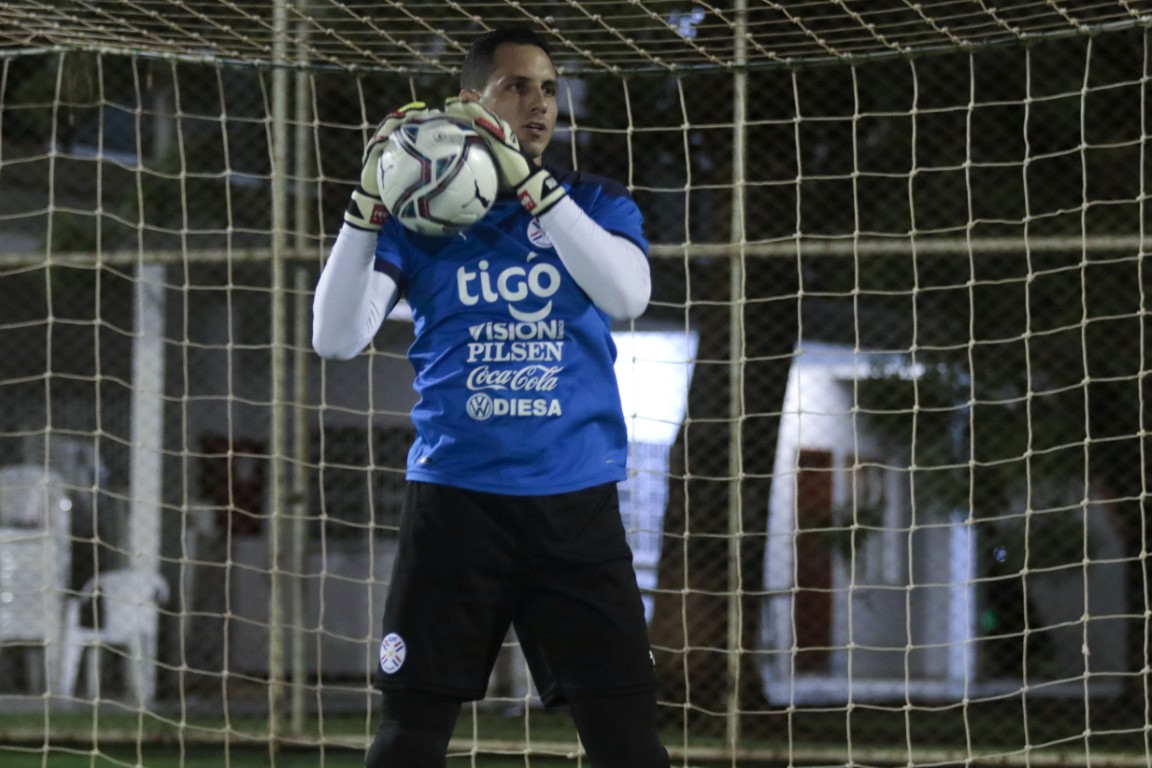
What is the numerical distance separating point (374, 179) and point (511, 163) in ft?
0.72

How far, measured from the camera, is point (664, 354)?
9.11 m

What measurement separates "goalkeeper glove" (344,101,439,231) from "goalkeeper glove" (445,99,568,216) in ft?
0.19

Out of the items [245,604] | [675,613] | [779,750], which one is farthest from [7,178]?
[779,750]

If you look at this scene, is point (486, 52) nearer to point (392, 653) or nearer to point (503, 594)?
point (503, 594)

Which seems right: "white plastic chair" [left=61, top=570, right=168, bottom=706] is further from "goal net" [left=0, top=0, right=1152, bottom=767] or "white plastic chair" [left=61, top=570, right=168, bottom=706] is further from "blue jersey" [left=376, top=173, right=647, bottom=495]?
"blue jersey" [left=376, top=173, right=647, bottom=495]

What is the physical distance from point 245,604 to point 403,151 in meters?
7.52

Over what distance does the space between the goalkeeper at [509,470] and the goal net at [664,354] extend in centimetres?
198

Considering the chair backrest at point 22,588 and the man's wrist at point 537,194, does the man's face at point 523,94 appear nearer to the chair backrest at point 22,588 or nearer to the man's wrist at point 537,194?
the man's wrist at point 537,194

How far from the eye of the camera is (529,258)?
268 centimetres

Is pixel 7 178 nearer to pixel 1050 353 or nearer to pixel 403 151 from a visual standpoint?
pixel 1050 353

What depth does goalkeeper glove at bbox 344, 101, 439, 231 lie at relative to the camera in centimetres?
248

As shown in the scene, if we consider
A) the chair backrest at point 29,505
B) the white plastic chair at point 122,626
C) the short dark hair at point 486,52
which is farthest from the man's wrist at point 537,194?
the chair backrest at point 29,505

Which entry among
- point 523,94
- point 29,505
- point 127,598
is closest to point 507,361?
point 523,94

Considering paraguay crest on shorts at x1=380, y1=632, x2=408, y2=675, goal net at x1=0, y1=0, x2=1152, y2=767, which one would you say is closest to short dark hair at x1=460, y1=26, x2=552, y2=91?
paraguay crest on shorts at x1=380, y1=632, x2=408, y2=675
